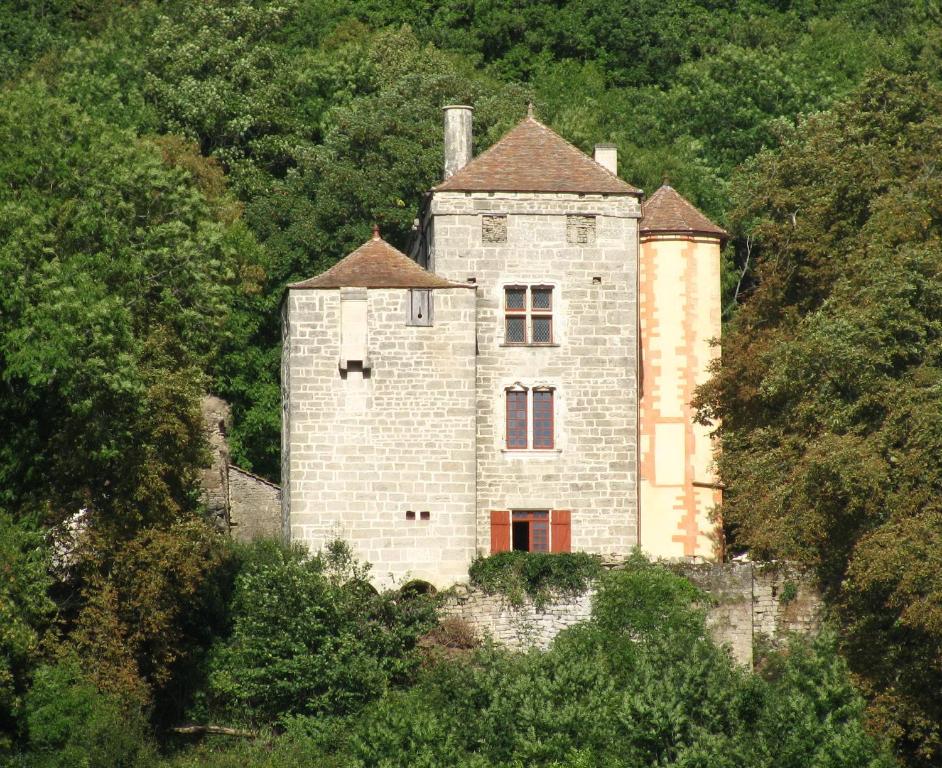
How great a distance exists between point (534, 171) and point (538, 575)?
9.03m

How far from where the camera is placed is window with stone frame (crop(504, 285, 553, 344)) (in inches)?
2048

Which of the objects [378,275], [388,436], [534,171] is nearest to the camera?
[388,436]

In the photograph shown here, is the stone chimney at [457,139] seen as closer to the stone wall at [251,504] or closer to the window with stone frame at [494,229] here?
the window with stone frame at [494,229]

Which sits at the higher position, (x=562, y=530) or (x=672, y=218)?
(x=672, y=218)

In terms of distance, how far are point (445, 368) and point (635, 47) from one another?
119 ft

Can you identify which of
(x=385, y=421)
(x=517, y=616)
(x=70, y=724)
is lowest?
(x=70, y=724)

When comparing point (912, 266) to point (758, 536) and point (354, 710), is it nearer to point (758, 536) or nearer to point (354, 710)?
point (758, 536)

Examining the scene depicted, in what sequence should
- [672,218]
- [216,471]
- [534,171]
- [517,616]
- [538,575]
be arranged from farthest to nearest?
[216,471] → [672,218] → [534,171] → [538,575] → [517,616]

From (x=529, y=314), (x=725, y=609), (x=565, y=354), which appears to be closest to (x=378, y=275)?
(x=529, y=314)

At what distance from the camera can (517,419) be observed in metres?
51.8

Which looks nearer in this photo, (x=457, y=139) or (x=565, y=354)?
(x=565, y=354)

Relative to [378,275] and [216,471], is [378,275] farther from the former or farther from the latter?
[216,471]

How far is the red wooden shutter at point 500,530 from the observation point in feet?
168

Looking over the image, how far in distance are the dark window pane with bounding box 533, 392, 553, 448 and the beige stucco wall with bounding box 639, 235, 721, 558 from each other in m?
2.51
